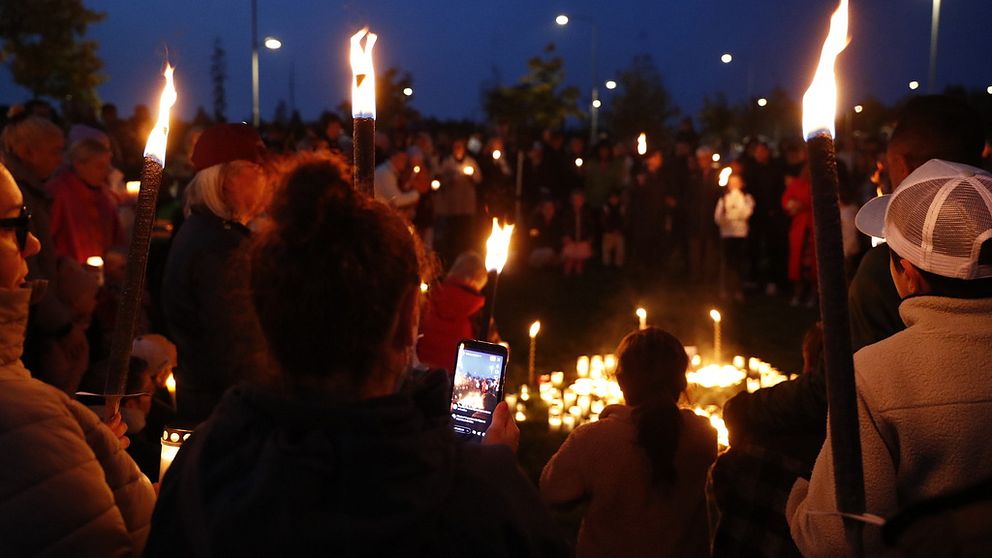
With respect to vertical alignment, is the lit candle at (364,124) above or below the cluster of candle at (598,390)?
above

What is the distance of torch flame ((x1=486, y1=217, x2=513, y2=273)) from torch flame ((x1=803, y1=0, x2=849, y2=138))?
1546 millimetres


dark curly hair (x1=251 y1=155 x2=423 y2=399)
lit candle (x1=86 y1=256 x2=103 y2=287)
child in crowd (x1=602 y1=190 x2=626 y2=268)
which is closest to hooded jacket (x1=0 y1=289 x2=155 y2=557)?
dark curly hair (x1=251 y1=155 x2=423 y2=399)

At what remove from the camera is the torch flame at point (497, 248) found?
3.27 m

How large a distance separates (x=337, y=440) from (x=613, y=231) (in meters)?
15.4

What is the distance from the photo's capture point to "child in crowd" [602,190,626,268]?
16.5 m

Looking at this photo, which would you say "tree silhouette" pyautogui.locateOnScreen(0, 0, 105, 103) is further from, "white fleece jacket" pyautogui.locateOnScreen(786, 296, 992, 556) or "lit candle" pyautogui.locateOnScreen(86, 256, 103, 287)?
"white fleece jacket" pyautogui.locateOnScreen(786, 296, 992, 556)

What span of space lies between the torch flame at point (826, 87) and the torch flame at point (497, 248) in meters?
1.55

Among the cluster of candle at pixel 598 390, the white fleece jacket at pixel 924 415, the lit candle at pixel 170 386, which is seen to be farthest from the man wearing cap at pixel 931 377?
the cluster of candle at pixel 598 390

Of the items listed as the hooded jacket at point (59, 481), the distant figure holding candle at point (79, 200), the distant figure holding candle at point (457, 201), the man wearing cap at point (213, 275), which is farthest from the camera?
the distant figure holding candle at point (457, 201)

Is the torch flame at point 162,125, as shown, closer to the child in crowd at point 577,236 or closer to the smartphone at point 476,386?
the smartphone at point 476,386

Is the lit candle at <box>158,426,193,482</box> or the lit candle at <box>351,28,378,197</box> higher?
the lit candle at <box>351,28,378,197</box>

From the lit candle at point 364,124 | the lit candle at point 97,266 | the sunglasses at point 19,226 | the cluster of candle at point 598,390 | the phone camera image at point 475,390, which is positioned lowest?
the cluster of candle at point 598,390

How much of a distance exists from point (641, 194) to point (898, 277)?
13.1 meters

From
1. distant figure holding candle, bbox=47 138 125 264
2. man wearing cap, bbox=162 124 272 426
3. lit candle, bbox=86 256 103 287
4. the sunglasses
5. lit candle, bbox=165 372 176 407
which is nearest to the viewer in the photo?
the sunglasses
